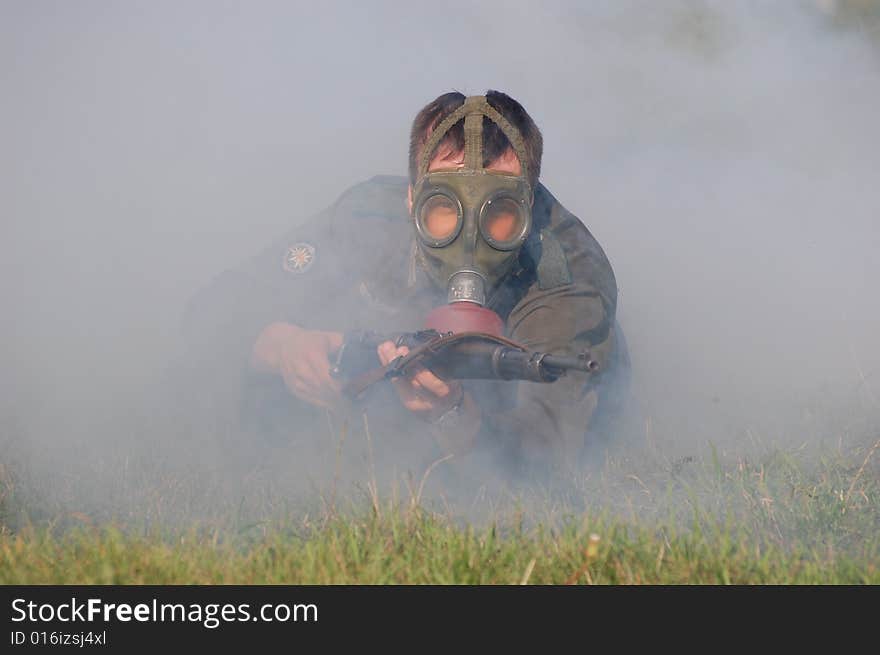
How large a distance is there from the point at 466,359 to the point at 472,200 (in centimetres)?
57

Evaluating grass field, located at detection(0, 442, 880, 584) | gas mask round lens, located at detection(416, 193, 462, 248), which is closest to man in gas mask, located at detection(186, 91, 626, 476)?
gas mask round lens, located at detection(416, 193, 462, 248)

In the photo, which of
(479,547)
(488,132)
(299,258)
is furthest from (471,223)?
(479,547)

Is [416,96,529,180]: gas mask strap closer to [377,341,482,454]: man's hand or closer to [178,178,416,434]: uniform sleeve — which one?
[178,178,416,434]: uniform sleeve

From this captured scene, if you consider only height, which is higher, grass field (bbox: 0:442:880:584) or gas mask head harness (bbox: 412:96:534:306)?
gas mask head harness (bbox: 412:96:534:306)

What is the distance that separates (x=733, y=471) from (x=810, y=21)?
6.63 metres

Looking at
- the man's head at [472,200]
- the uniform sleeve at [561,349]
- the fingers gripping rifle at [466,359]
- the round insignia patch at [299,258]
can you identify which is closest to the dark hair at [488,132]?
the man's head at [472,200]

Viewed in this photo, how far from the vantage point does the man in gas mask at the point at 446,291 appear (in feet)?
11.4

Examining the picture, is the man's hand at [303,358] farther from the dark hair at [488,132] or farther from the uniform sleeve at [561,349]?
the dark hair at [488,132]

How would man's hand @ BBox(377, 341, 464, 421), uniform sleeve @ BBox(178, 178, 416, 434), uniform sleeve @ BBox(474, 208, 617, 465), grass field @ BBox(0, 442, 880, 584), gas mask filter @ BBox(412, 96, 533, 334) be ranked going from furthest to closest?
1. uniform sleeve @ BBox(178, 178, 416, 434)
2. uniform sleeve @ BBox(474, 208, 617, 465)
3. gas mask filter @ BBox(412, 96, 533, 334)
4. man's hand @ BBox(377, 341, 464, 421)
5. grass field @ BBox(0, 442, 880, 584)

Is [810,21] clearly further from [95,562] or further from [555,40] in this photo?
[95,562]

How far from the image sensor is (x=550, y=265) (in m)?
3.89

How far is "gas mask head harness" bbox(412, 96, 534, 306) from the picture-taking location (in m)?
3.45

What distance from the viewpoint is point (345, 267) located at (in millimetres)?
4270
